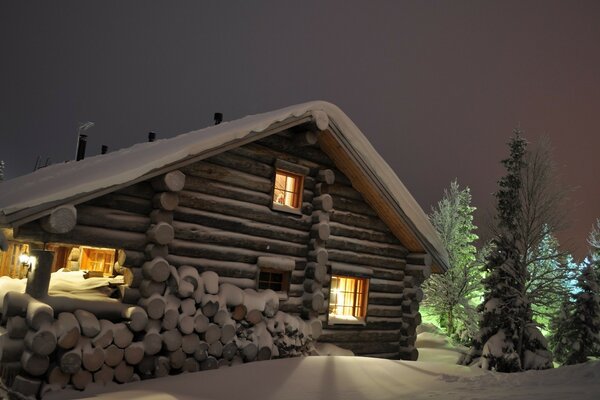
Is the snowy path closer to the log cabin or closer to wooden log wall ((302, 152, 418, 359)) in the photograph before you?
the log cabin

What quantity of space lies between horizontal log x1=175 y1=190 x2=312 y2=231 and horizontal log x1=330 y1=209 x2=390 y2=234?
3.18 feet

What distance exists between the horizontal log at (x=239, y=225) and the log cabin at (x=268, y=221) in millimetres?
31

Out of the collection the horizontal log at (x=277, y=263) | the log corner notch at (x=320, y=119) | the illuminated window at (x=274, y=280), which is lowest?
the illuminated window at (x=274, y=280)

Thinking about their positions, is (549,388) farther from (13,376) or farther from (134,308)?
(13,376)

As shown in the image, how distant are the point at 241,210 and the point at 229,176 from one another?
85 cm

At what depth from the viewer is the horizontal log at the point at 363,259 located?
13.3 metres

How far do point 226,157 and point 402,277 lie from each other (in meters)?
6.83

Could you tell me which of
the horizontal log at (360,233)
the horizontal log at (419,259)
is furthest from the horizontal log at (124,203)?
the horizontal log at (419,259)

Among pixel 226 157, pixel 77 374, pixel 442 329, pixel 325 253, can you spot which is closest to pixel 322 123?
pixel 226 157

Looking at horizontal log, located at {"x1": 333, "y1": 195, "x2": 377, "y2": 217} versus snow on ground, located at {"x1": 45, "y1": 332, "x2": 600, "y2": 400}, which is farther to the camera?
horizontal log, located at {"x1": 333, "y1": 195, "x2": 377, "y2": 217}

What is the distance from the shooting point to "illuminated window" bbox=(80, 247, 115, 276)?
17.7 metres

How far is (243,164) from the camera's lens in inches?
456

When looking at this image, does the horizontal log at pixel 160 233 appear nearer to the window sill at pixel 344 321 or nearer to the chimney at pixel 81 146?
the window sill at pixel 344 321

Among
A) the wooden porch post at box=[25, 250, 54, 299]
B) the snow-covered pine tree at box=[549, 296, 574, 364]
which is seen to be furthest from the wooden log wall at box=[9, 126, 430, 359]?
the snow-covered pine tree at box=[549, 296, 574, 364]
